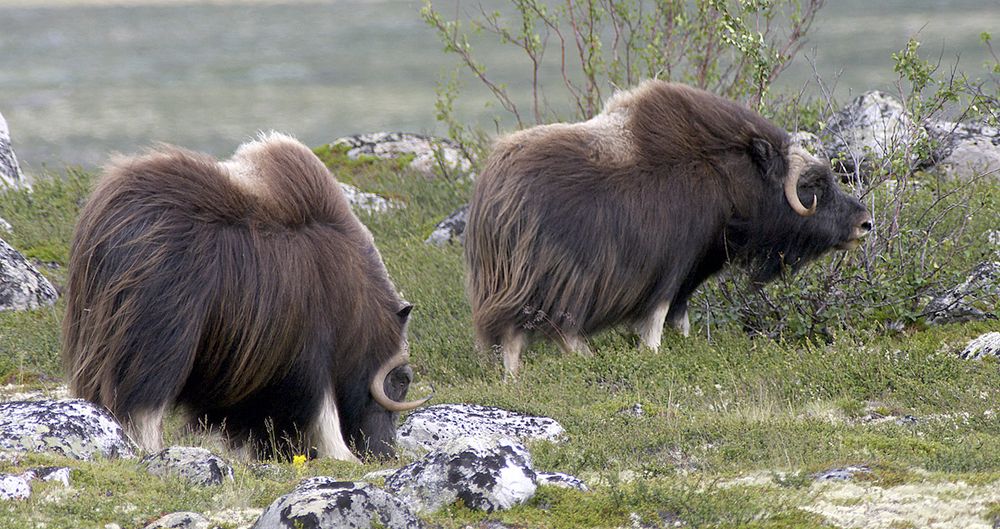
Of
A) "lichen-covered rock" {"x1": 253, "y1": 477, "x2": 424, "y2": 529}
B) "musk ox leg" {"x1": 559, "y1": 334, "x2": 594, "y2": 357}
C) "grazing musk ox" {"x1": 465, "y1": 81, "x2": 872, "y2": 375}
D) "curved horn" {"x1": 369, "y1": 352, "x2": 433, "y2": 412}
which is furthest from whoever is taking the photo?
"musk ox leg" {"x1": 559, "y1": 334, "x2": 594, "y2": 357}

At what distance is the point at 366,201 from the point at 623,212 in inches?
146

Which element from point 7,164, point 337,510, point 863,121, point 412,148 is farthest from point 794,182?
point 7,164

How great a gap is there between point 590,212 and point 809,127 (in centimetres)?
387

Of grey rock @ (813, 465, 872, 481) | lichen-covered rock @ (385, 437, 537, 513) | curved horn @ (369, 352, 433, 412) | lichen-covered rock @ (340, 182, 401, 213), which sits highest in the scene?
lichen-covered rock @ (385, 437, 537, 513)

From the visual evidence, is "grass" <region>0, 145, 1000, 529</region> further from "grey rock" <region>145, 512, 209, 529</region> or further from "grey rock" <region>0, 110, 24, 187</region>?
"grey rock" <region>0, 110, 24, 187</region>

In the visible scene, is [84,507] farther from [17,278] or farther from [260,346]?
[17,278]

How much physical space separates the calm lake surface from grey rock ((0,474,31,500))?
1093 cm

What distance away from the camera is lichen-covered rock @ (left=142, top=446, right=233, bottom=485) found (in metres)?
3.29

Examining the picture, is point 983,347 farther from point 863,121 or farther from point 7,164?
point 7,164

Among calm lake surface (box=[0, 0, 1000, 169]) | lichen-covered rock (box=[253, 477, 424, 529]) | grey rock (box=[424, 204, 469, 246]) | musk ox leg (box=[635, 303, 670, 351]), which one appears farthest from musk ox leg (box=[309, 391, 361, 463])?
calm lake surface (box=[0, 0, 1000, 169])

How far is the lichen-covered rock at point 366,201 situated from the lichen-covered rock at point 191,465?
17.5 ft

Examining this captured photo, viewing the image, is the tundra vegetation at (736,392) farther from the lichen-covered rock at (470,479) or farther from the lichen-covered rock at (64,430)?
the lichen-covered rock at (64,430)

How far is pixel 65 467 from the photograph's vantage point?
10.8ft

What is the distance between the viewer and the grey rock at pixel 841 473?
10.8 ft
